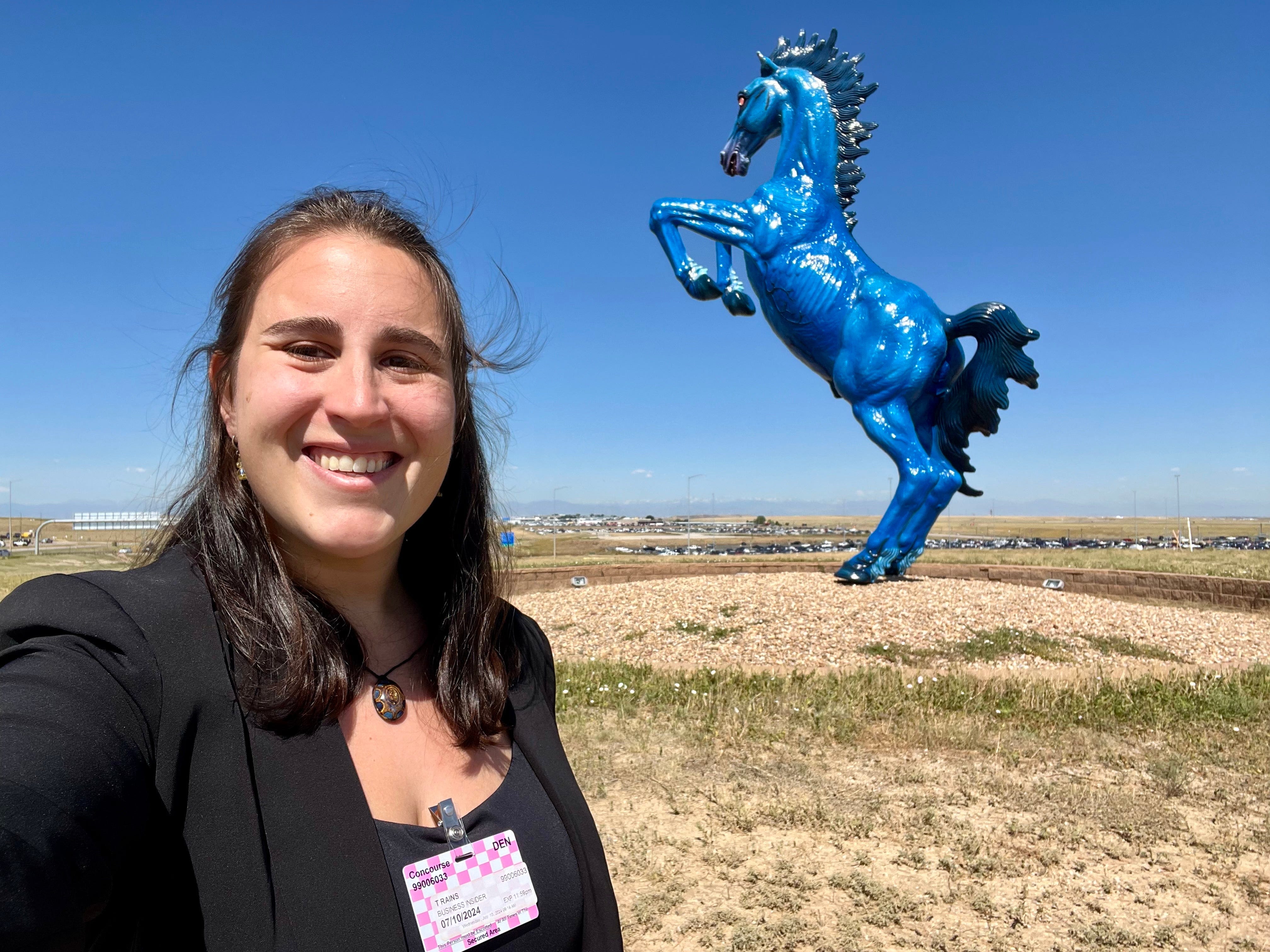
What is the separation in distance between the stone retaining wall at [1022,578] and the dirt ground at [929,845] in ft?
24.5

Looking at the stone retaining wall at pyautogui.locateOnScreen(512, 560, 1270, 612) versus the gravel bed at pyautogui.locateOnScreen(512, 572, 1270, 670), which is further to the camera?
the stone retaining wall at pyautogui.locateOnScreen(512, 560, 1270, 612)

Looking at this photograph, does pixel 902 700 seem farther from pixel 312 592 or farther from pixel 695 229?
pixel 695 229

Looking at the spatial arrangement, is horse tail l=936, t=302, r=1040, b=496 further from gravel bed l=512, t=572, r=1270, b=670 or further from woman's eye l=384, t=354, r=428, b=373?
woman's eye l=384, t=354, r=428, b=373

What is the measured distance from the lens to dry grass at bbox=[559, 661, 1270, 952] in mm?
3146

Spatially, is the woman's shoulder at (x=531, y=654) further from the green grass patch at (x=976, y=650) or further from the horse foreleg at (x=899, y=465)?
the horse foreleg at (x=899, y=465)

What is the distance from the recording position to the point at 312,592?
4.48ft

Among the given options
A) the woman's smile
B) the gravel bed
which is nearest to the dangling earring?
the woman's smile

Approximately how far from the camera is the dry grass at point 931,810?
315 centimetres

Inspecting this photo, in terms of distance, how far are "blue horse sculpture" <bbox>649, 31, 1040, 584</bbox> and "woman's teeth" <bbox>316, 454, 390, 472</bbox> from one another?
366 inches

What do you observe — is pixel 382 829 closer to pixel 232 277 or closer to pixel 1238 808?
pixel 232 277

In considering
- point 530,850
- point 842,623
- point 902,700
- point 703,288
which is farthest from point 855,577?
point 530,850

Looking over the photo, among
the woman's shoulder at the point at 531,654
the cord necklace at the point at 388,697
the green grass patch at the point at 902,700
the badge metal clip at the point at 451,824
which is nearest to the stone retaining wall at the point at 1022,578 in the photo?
the green grass patch at the point at 902,700

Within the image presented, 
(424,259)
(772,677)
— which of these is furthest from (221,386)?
(772,677)

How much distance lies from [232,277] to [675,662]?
21.1 feet
